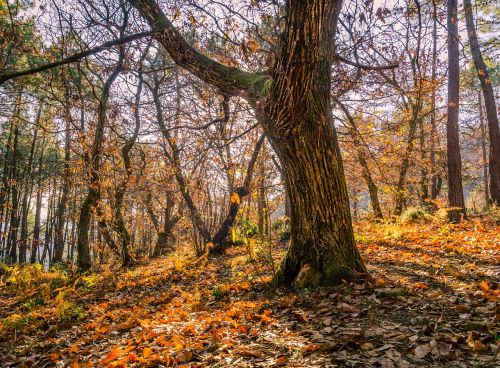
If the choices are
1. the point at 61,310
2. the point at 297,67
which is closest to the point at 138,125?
the point at 61,310

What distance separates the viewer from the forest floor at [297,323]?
234 centimetres

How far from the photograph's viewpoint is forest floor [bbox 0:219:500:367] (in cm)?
234

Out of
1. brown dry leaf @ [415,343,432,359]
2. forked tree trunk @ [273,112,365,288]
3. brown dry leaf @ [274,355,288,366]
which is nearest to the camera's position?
brown dry leaf @ [415,343,432,359]

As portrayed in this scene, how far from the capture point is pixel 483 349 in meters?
2.11

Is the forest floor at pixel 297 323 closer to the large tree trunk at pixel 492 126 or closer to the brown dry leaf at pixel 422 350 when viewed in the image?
the brown dry leaf at pixel 422 350

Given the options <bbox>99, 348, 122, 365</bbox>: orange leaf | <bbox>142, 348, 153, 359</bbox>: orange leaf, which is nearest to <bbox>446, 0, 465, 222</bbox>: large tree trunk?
<bbox>142, 348, 153, 359</bbox>: orange leaf

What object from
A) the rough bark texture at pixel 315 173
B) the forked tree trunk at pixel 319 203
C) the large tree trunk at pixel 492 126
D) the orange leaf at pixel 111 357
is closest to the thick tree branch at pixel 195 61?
the rough bark texture at pixel 315 173

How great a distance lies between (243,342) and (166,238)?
12.9m

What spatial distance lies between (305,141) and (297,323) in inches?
80.4

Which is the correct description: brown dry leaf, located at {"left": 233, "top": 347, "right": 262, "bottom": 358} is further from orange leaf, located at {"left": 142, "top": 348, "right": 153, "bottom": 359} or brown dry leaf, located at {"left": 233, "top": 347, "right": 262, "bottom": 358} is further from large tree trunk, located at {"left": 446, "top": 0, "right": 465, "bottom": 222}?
large tree trunk, located at {"left": 446, "top": 0, "right": 465, "bottom": 222}

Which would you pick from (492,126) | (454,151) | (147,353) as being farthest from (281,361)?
(492,126)

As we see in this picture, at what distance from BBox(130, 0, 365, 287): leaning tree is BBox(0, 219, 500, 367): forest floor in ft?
1.33

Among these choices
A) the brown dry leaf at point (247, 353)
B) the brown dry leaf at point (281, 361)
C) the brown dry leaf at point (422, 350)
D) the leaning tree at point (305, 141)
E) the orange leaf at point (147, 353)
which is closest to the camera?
the brown dry leaf at point (422, 350)

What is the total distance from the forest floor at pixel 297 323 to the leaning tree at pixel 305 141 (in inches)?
16.0
